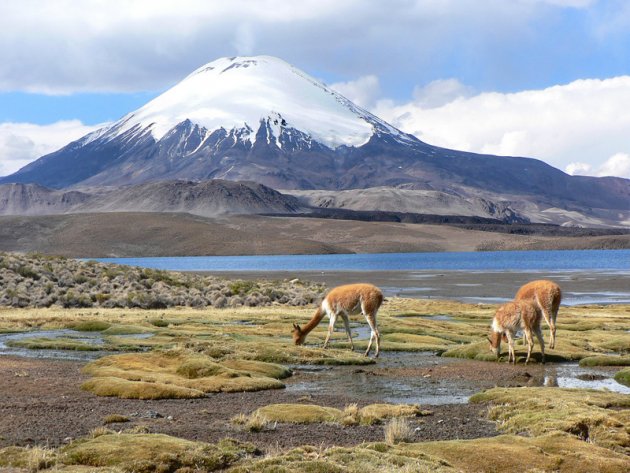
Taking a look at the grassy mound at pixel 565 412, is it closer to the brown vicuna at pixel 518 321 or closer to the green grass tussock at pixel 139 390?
the brown vicuna at pixel 518 321

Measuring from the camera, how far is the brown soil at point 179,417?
13.8 m

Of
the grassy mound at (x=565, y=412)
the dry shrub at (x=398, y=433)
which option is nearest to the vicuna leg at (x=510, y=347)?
the grassy mound at (x=565, y=412)

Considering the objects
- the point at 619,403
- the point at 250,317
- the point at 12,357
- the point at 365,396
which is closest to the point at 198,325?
the point at 250,317

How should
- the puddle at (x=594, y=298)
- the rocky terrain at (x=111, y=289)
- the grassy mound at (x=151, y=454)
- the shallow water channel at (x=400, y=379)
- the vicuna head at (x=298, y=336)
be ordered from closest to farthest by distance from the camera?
the grassy mound at (x=151, y=454), the shallow water channel at (x=400, y=379), the vicuna head at (x=298, y=336), the rocky terrain at (x=111, y=289), the puddle at (x=594, y=298)

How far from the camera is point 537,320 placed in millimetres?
24359

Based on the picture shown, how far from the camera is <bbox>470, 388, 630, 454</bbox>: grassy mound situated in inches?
553

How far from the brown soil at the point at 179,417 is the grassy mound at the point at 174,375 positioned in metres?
→ 0.52

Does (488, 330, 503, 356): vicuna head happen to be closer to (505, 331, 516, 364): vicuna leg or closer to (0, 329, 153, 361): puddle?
(505, 331, 516, 364): vicuna leg

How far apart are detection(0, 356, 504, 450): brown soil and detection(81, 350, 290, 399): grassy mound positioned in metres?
0.52

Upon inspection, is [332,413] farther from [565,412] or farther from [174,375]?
[174,375]

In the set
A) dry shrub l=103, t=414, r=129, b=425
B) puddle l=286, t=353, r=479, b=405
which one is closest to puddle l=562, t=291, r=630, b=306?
puddle l=286, t=353, r=479, b=405

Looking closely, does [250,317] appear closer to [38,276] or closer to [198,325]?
[198,325]

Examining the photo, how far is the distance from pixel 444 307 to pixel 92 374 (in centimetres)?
4021

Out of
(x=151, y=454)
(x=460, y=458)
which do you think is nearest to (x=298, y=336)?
(x=460, y=458)
